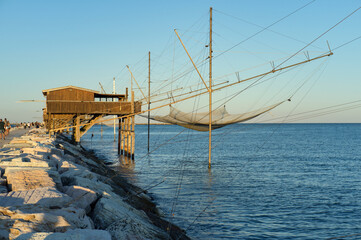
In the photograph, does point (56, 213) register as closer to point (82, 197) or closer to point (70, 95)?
point (82, 197)

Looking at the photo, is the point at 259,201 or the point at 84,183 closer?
the point at 84,183

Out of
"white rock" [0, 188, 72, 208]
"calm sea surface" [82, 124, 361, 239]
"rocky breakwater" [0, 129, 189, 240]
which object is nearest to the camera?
"rocky breakwater" [0, 129, 189, 240]

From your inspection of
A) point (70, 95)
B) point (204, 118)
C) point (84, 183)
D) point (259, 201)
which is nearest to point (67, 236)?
point (84, 183)

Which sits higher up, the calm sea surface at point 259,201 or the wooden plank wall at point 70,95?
the wooden plank wall at point 70,95

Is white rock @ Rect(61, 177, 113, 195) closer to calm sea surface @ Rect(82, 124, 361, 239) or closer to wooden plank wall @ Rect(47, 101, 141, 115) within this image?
calm sea surface @ Rect(82, 124, 361, 239)

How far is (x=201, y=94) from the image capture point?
22.9 meters

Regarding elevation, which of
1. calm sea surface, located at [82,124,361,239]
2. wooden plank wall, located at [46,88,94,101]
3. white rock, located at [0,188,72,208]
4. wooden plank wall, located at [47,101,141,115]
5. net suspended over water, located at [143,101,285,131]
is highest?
wooden plank wall, located at [46,88,94,101]

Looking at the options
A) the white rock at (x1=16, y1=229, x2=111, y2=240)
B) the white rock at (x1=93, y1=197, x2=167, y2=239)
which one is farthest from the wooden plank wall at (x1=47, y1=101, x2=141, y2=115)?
the white rock at (x1=16, y1=229, x2=111, y2=240)

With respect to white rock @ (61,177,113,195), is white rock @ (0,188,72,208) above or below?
above

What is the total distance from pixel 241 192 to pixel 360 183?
30.1ft

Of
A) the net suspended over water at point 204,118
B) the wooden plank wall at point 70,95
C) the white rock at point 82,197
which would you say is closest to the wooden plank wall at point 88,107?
the wooden plank wall at point 70,95

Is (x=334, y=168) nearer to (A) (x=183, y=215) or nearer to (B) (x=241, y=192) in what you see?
(B) (x=241, y=192)

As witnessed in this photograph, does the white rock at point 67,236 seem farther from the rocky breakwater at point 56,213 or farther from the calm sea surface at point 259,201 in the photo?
the calm sea surface at point 259,201

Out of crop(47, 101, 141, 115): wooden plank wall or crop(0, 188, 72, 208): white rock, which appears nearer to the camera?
crop(0, 188, 72, 208): white rock
